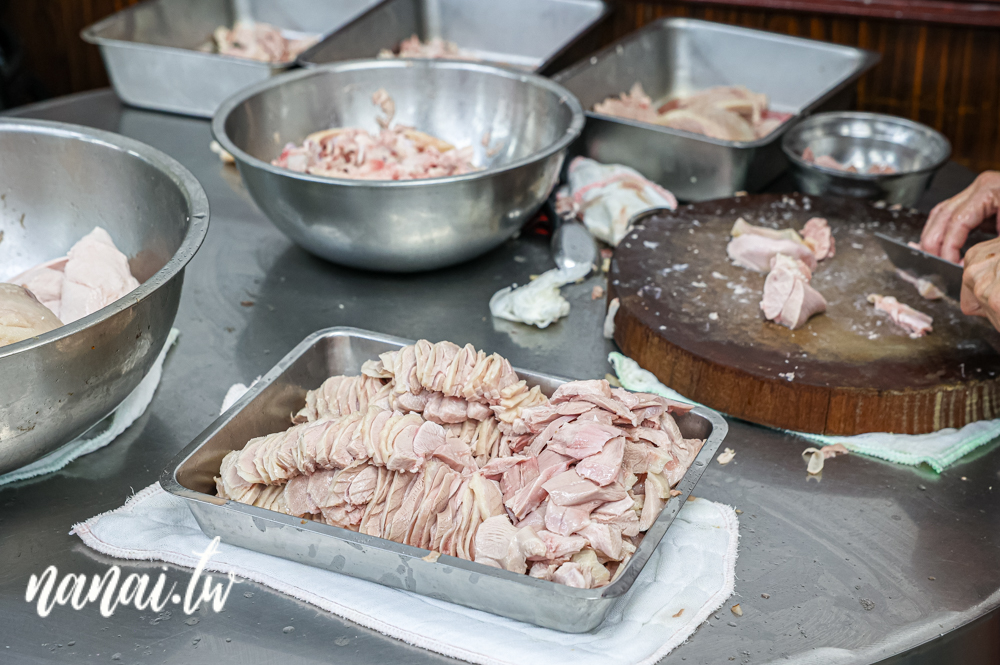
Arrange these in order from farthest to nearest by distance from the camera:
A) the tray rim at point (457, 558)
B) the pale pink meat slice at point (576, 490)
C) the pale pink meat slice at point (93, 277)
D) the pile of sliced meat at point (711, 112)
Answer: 1. the pile of sliced meat at point (711, 112)
2. the pale pink meat slice at point (93, 277)
3. the pale pink meat slice at point (576, 490)
4. the tray rim at point (457, 558)

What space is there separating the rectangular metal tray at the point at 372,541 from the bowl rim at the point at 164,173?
0.65 feet

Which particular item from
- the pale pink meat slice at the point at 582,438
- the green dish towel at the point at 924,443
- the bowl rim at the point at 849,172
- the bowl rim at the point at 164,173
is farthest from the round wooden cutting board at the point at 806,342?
the bowl rim at the point at 164,173

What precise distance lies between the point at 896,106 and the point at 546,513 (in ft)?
7.73

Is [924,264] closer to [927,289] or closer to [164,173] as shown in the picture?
[927,289]

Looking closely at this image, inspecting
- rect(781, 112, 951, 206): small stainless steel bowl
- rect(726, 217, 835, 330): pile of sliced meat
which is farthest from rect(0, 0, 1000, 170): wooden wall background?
rect(726, 217, 835, 330): pile of sliced meat

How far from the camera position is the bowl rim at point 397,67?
5.40 ft

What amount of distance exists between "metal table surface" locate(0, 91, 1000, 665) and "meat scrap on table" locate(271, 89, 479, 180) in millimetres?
214

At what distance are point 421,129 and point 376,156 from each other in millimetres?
332

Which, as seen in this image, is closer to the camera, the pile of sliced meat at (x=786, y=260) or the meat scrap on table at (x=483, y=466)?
the meat scrap on table at (x=483, y=466)

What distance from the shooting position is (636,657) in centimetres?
106

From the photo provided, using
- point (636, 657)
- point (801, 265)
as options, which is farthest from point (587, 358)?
point (636, 657)

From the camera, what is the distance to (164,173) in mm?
1533

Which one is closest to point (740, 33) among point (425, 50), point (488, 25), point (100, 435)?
point (488, 25)

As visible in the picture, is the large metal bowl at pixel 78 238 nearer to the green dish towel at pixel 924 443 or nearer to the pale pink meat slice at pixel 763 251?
A: the green dish towel at pixel 924 443
